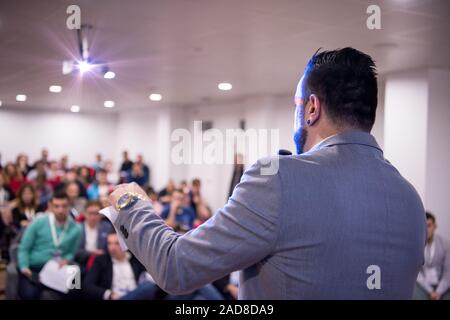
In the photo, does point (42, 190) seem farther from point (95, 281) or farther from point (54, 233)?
point (95, 281)

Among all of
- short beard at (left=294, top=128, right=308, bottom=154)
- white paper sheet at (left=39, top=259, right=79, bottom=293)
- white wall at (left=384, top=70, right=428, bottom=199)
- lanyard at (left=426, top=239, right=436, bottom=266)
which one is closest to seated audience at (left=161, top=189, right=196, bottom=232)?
white paper sheet at (left=39, top=259, right=79, bottom=293)

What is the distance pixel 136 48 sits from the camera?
3.10 metres

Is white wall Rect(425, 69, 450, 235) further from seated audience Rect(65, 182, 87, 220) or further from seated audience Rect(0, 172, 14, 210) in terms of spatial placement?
seated audience Rect(0, 172, 14, 210)

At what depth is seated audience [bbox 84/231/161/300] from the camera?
2.48 meters

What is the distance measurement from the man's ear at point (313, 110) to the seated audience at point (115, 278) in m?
2.01

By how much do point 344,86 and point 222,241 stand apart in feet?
0.89

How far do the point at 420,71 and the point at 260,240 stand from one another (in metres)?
3.00

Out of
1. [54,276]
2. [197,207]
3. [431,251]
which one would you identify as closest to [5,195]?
[54,276]

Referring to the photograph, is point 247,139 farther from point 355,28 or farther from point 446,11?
point 446,11

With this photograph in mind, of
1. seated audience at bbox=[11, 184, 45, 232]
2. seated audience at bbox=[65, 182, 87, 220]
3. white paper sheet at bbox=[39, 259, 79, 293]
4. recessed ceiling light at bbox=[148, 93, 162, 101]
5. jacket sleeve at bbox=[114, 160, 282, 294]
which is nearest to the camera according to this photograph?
jacket sleeve at bbox=[114, 160, 282, 294]

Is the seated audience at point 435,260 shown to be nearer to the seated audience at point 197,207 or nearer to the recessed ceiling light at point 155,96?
the seated audience at point 197,207

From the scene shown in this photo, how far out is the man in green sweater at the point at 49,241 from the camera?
8.65 ft

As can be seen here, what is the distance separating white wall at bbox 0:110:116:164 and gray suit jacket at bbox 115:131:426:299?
24.6 inches
